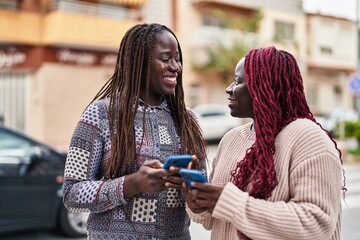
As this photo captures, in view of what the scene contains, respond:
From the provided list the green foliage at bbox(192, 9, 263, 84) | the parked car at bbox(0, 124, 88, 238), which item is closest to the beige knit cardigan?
the parked car at bbox(0, 124, 88, 238)

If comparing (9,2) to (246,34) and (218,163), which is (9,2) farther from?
(218,163)

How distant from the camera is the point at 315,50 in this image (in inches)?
1236

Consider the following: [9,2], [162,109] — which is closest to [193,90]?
[9,2]

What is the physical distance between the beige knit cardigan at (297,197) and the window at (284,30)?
86.1 feet

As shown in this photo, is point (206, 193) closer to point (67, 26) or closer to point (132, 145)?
point (132, 145)

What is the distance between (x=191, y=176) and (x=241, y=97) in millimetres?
427

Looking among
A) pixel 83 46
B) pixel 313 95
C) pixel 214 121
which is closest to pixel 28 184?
pixel 83 46

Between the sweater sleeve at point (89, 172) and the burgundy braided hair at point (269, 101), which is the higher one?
the burgundy braided hair at point (269, 101)

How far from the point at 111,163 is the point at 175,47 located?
1.83 ft

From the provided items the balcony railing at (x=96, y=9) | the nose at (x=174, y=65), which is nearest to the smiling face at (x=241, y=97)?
the nose at (x=174, y=65)

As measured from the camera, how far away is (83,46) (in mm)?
20203

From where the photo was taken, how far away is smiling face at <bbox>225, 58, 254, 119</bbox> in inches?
80.9

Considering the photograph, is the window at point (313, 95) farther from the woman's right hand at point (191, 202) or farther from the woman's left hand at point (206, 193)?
the woman's left hand at point (206, 193)

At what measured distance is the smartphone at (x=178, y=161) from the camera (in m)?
1.85
